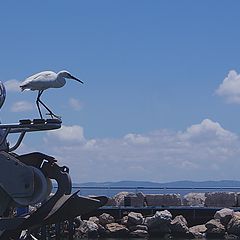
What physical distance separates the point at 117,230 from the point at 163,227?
2601 mm

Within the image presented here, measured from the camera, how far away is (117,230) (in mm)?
53062

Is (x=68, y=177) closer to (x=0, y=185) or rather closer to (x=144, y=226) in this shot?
(x=0, y=185)

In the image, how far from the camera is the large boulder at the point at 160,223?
173 feet

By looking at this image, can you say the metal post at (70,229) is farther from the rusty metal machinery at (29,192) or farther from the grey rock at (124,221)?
the grey rock at (124,221)

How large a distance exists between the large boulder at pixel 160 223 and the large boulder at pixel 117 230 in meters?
1.38

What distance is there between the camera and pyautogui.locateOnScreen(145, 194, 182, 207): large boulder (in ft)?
195

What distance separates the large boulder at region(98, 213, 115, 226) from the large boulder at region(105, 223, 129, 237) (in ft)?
1.21

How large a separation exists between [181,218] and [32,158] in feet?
92.7

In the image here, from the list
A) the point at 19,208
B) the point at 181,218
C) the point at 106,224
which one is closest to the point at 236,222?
the point at 181,218

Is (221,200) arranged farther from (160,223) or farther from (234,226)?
(160,223)

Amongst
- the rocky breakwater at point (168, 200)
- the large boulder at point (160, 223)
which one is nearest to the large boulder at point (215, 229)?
the large boulder at point (160, 223)

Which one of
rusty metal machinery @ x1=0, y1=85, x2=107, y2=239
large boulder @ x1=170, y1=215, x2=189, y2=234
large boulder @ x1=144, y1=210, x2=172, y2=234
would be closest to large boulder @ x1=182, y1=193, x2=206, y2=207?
large boulder @ x1=170, y1=215, x2=189, y2=234

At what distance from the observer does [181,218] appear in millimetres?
53688

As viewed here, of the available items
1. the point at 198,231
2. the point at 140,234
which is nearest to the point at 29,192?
the point at 140,234
